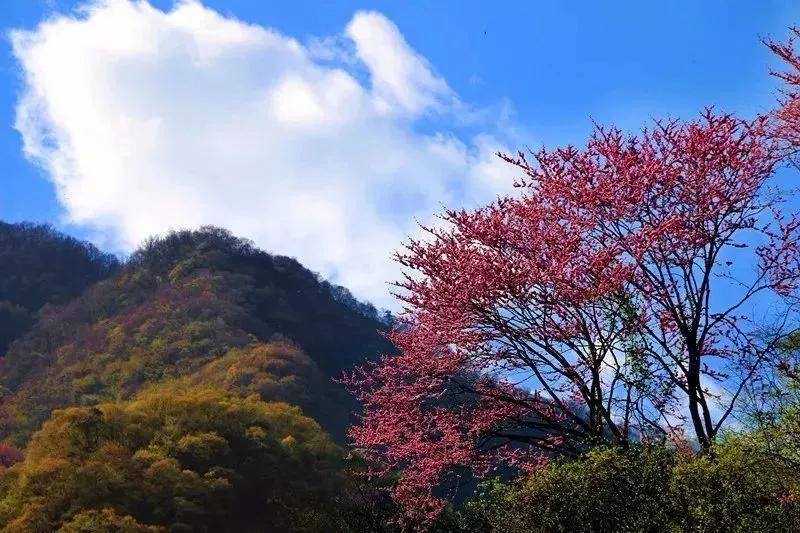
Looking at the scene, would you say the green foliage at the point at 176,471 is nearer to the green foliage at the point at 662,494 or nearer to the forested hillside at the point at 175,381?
the forested hillside at the point at 175,381

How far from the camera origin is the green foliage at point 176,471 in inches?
964

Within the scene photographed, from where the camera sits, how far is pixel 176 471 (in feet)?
85.1

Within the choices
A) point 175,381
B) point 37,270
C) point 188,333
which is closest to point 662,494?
point 175,381

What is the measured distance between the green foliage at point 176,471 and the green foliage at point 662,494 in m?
18.6

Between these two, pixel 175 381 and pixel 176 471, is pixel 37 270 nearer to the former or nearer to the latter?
pixel 175 381

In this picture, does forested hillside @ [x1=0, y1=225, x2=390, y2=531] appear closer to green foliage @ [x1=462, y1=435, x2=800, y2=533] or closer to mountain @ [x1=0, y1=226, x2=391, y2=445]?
mountain @ [x1=0, y1=226, x2=391, y2=445]

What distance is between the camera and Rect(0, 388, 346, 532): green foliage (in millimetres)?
24484

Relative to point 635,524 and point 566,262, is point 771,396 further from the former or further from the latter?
point 635,524

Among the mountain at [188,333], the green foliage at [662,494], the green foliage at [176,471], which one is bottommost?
the green foliage at [662,494]

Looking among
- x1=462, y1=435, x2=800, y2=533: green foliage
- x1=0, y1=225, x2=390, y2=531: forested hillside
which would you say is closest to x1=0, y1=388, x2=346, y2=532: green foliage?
x1=0, y1=225, x2=390, y2=531: forested hillside

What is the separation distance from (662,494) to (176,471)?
71.3 ft

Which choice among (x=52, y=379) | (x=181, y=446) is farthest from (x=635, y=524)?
(x=52, y=379)

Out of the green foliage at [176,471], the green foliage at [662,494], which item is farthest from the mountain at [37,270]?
the green foliage at [662,494]

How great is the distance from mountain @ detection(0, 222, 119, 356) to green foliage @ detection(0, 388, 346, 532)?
48499mm
